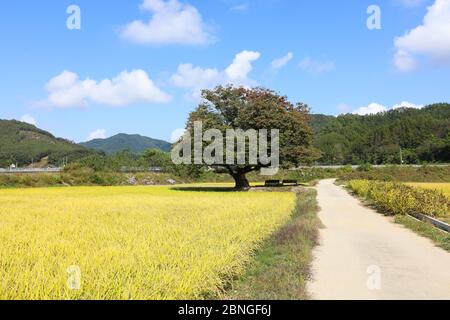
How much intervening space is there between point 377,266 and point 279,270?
2002mm

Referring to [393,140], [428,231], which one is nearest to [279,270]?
[428,231]

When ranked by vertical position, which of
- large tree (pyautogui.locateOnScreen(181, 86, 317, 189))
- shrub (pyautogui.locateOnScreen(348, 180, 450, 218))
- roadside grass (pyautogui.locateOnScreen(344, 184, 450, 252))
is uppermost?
large tree (pyautogui.locateOnScreen(181, 86, 317, 189))

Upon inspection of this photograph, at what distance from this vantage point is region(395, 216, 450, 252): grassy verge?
1036 cm

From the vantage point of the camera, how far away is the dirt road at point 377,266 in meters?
6.21

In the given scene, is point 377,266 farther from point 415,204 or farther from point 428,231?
point 415,204

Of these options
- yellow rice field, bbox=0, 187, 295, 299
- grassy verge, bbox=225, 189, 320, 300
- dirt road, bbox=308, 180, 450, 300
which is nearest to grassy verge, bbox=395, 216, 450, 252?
dirt road, bbox=308, 180, 450, 300

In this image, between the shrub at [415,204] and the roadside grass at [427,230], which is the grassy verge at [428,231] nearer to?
the roadside grass at [427,230]

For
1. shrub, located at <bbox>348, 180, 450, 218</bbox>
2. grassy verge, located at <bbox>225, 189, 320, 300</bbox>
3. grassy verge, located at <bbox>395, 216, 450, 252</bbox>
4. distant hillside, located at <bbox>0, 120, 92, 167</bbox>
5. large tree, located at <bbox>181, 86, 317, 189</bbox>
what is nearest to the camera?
grassy verge, located at <bbox>225, 189, 320, 300</bbox>

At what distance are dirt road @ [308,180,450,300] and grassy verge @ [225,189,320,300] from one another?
0.22 m

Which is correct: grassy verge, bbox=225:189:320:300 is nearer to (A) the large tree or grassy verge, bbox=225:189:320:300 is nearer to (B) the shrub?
(B) the shrub

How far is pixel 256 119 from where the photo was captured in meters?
33.4

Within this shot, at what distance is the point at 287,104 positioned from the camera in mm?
36406

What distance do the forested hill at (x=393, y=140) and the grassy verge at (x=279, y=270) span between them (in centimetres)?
8797
